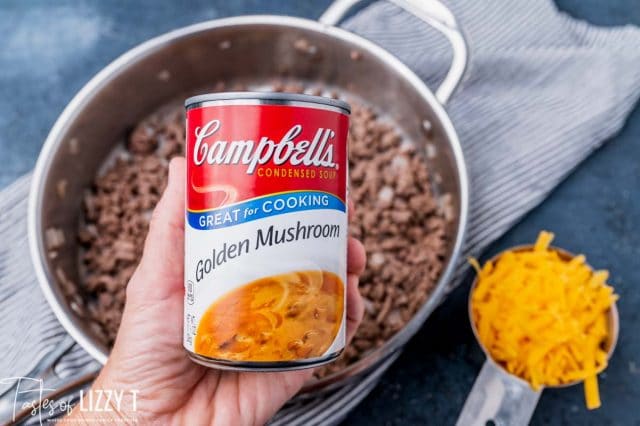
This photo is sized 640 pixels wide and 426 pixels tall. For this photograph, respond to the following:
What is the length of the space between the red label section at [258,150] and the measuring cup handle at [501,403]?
26.1 inches

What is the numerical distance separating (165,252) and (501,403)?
2.30ft

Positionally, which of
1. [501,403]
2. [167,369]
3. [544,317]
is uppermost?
[167,369]

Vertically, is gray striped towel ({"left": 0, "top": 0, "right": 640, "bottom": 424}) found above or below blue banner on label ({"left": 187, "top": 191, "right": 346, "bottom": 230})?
below

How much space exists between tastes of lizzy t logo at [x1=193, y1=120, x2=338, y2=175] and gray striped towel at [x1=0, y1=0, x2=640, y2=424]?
70cm

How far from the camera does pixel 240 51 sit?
126cm

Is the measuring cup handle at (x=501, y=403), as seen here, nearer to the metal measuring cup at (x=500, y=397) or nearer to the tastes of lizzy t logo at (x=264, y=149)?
the metal measuring cup at (x=500, y=397)

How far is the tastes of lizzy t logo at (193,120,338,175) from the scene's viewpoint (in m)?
0.64

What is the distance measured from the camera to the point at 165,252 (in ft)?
2.81

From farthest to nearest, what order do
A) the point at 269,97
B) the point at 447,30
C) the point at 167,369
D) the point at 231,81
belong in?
the point at 231,81 < the point at 447,30 < the point at 167,369 < the point at 269,97

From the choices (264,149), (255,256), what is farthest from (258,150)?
(255,256)

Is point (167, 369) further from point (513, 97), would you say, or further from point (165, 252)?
point (513, 97)

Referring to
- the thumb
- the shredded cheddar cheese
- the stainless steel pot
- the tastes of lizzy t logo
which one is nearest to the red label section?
the tastes of lizzy t logo

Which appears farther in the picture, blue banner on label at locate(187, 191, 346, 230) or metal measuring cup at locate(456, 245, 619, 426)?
metal measuring cup at locate(456, 245, 619, 426)

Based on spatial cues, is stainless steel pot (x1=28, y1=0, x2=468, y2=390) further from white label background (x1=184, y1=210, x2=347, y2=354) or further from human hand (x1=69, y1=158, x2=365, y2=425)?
white label background (x1=184, y1=210, x2=347, y2=354)
